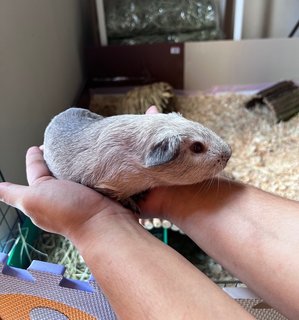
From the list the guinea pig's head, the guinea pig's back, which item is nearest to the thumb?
the guinea pig's back

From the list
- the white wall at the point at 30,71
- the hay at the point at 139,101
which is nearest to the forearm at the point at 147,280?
the white wall at the point at 30,71

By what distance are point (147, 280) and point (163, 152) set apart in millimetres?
284

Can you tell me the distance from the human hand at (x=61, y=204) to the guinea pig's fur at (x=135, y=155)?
0.04 meters

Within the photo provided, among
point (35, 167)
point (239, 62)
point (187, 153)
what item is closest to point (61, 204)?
point (35, 167)

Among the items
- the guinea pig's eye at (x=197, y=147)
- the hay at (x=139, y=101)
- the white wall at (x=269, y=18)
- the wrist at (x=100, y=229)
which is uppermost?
the white wall at (x=269, y=18)

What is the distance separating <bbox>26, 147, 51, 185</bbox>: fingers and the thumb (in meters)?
0.06

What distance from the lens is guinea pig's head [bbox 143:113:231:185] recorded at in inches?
34.4

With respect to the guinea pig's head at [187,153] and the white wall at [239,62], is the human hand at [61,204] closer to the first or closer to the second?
the guinea pig's head at [187,153]

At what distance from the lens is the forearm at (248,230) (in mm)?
806

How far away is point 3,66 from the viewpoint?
1392 millimetres

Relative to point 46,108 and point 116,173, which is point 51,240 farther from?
point 116,173

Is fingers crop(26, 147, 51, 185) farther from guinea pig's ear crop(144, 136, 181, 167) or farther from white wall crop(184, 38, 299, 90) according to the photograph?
white wall crop(184, 38, 299, 90)

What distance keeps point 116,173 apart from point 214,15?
1.88m

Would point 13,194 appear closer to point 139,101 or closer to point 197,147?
point 197,147
